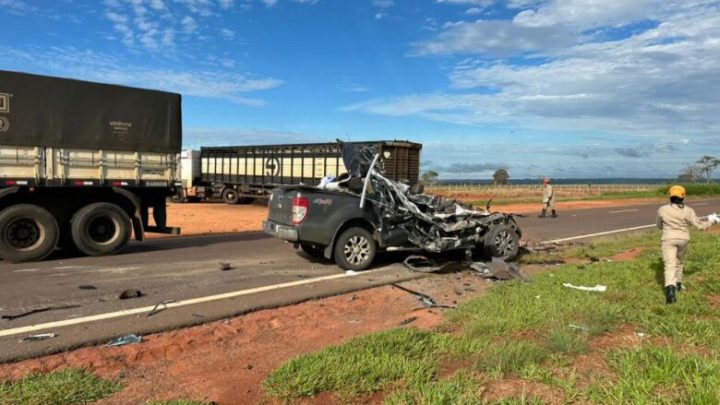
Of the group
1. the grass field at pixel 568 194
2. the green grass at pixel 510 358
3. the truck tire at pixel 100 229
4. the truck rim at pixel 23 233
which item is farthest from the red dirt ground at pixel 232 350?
the grass field at pixel 568 194

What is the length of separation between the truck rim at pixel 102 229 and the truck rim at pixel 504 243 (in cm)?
736

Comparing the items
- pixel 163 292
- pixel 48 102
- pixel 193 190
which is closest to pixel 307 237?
pixel 163 292

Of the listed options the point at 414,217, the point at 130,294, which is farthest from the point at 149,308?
the point at 414,217

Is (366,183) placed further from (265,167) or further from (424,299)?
(265,167)

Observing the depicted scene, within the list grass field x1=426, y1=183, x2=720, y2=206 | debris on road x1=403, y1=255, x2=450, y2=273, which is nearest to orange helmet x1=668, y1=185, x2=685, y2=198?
debris on road x1=403, y1=255, x2=450, y2=273

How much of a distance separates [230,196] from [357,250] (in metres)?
24.6

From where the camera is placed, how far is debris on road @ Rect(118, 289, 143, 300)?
23.4ft

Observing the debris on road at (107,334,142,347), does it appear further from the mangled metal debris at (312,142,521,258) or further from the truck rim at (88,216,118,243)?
the truck rim at (88,216,118,243)

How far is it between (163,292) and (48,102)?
17.6 ft

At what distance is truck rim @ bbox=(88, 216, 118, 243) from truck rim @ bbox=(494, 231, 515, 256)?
24.2 feet

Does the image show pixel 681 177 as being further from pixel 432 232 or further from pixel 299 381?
pixel 299 381

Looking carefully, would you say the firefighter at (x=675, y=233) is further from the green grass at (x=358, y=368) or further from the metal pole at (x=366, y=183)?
the metal pole at (x=366, y=183)

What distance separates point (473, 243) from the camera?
10.1 metres

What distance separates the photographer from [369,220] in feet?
30.9
